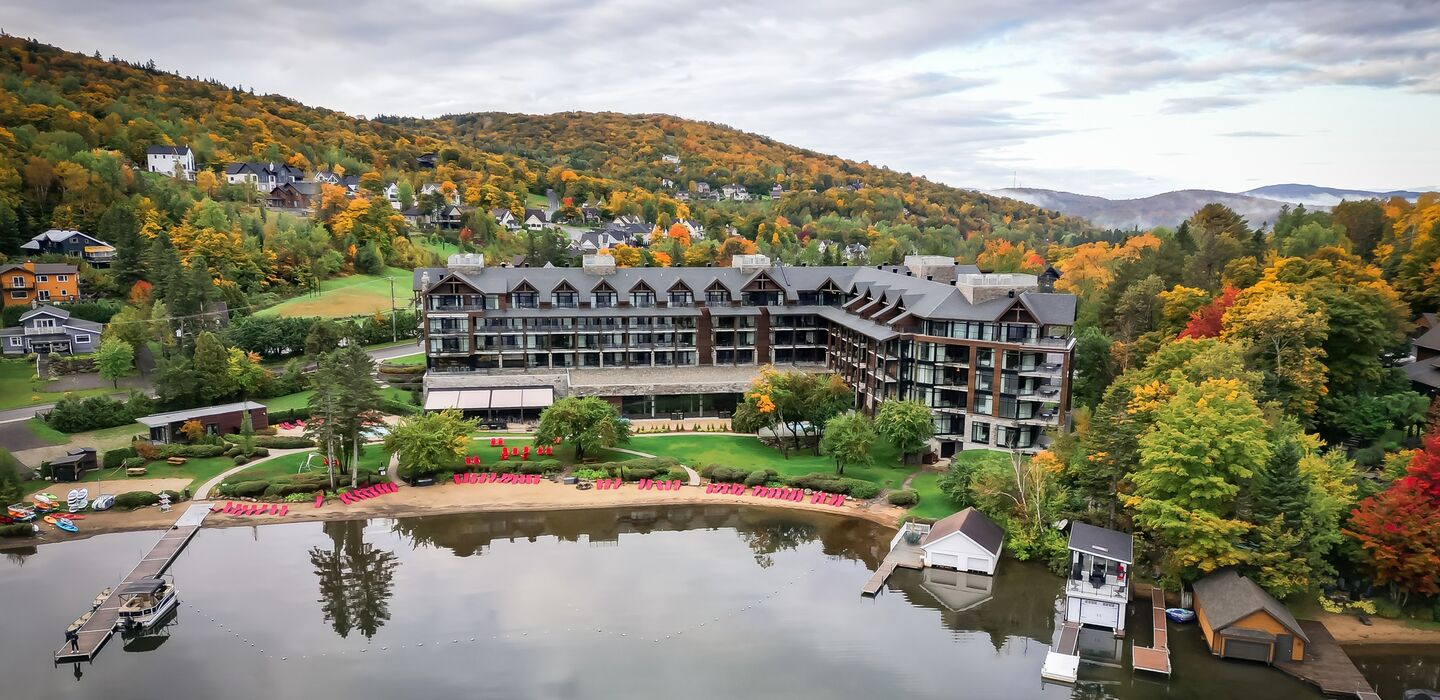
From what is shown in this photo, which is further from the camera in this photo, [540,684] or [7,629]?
[7,629]

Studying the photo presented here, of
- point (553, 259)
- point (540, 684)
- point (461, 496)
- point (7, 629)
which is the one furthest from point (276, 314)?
point (540, 684)

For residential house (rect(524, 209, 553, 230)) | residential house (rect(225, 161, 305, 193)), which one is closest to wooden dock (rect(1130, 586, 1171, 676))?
residential house (rect(524, 209, 553, 230))

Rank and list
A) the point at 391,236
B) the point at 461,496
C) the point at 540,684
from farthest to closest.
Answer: the point at 391,236, the point at 461,496, the point at 540,684

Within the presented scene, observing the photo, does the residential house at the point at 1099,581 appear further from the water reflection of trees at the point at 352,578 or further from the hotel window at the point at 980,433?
the water reflection of trees at the point at 352,578

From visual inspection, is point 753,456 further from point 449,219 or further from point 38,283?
point 449,219

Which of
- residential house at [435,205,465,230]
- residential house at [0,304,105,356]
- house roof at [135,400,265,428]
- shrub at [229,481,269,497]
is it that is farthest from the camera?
residential house at [435,205,465,230]

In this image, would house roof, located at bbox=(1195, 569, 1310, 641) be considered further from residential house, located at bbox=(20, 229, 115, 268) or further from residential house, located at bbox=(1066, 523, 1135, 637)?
residential house, located at bbox=(20, 229, 115, 268)

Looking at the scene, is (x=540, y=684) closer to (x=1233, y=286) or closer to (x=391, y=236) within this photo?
(x=1233, y=286)

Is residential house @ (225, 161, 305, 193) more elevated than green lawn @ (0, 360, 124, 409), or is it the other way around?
residential house @ (225, 161, 305, 193)
